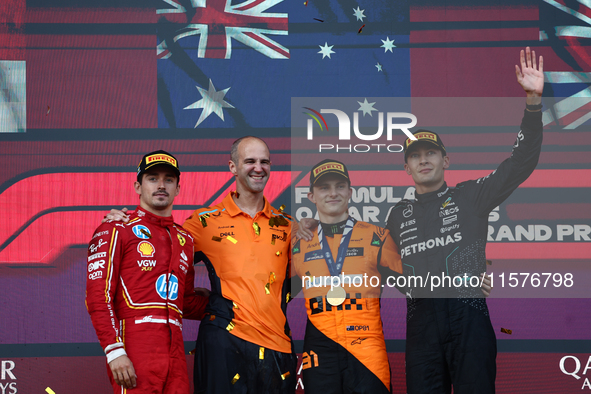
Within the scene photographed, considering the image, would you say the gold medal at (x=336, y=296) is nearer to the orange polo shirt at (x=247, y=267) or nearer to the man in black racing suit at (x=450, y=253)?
the orange polo shirt at (x=247, y=267)

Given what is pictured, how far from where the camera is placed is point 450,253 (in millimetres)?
2900

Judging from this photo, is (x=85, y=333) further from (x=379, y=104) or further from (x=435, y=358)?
(x=379, y=104)

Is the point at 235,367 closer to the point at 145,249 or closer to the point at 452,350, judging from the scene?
the point at 145,249

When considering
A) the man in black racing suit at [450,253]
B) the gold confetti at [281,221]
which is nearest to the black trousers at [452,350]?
the man in black racing suit at [450,253]

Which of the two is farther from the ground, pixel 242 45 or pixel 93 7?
pixel 93 7

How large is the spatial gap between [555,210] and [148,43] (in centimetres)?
280

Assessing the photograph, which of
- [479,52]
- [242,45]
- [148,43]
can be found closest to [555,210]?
[479,52]

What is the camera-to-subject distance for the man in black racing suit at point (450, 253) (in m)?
2.69

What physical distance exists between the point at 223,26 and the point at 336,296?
1.92 meters

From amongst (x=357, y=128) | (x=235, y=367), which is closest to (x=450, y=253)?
(x=357, y=128)

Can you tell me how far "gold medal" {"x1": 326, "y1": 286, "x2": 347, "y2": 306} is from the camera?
277cm

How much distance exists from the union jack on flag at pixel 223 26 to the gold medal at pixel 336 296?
1607 millimetres

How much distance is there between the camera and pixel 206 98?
3.54 meters

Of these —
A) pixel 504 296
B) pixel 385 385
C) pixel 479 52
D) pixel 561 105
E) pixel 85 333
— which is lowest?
pixel 385 385
